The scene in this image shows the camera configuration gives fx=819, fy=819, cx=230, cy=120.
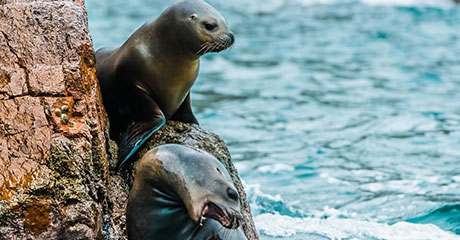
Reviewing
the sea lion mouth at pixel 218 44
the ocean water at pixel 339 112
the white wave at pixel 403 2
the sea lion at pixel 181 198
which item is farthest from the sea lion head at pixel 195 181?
the white wave at pixel 403 2

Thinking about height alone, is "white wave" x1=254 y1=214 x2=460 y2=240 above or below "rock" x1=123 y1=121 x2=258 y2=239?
below

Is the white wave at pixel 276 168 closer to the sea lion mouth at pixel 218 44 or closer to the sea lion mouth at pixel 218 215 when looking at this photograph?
the sea lion mouth at pixel 218 44

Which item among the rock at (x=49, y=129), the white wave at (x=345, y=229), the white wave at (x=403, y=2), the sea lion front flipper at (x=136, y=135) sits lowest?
the white wave at (x=403, y=2)

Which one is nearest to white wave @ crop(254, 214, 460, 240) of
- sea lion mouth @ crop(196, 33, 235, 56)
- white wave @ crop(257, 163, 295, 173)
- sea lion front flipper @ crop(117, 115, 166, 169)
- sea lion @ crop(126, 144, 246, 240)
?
sea lion front flipper @ crop(117, 115, 166, 169)

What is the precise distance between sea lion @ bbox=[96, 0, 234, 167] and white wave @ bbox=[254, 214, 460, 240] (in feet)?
5.56

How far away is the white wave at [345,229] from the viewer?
19.9 feet

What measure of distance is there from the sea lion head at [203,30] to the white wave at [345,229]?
71.3 inches

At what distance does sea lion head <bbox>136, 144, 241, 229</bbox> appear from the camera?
334 cm

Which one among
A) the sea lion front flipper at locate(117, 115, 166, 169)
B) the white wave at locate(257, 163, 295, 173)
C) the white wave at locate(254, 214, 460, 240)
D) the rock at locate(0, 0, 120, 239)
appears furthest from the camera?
the white wave at locate(257, 163, 295, 173)

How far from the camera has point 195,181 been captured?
A: 341 centimetres

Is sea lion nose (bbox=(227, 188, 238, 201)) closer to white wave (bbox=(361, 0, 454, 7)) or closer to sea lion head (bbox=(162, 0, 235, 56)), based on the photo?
sea lion head (bbox=(162, 0, 235, 56))

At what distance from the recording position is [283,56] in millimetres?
15539

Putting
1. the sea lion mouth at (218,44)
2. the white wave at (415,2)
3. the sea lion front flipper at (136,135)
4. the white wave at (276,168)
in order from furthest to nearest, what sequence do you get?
the white wave at (415,2), the white wave at (276,168), the sea lion mouth at (218,44), the sea lion front flipper at (136,135)

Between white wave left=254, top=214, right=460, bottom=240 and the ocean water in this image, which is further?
the ocean water
